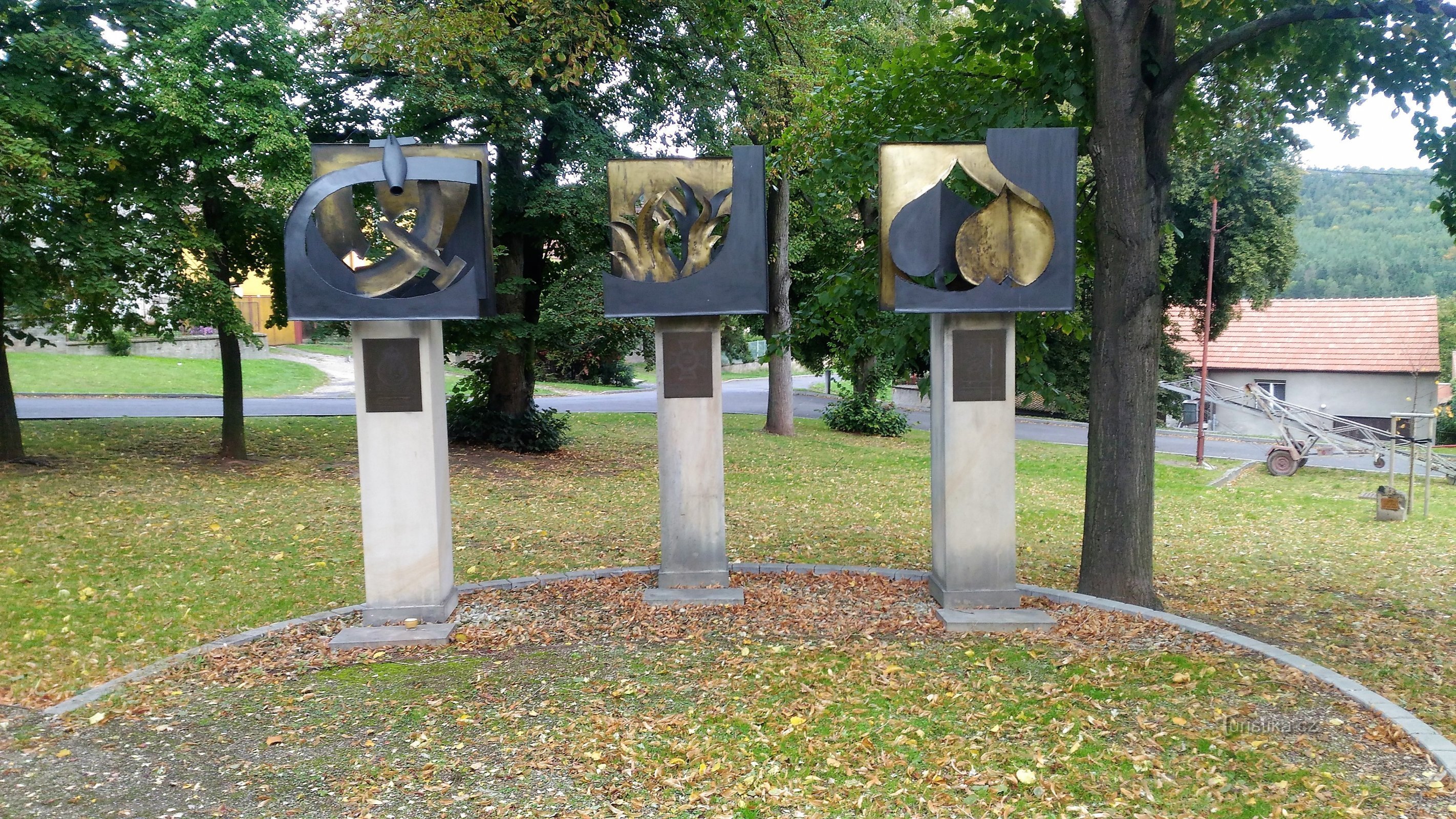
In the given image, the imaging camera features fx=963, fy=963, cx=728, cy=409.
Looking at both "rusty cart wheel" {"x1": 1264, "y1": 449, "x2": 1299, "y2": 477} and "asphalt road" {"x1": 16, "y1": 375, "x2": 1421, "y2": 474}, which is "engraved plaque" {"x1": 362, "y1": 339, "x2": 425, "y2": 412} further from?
"rusty cart wheel" {"x1": 1264, "y1": 449, "x2": 1299, "y2": 477}

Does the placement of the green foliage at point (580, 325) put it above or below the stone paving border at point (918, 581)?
above

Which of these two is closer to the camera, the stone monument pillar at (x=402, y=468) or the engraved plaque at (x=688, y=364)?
the stone monument pillar at (x=402, y=468)

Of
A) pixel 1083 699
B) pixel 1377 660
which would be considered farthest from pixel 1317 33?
pixel 1083 699

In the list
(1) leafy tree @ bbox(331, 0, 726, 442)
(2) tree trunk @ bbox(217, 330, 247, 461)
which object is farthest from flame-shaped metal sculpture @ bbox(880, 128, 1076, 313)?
(2) tree trunk @ bbox(217, 330, 247, 461)

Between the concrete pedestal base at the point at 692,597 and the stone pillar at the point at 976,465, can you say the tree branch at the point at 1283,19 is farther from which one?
the concrete pedestal base at the point at 692,597

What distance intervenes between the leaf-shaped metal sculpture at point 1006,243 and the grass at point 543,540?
11.1 feet

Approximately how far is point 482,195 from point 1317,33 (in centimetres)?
633

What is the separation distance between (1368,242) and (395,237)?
6158 centimetres

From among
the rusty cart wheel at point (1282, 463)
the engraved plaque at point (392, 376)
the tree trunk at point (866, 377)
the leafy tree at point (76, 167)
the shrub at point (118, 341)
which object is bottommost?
the rusty cart wheel at point (1282, 463)

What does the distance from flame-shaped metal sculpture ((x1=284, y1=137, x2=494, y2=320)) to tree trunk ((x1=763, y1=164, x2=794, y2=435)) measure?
429 inches

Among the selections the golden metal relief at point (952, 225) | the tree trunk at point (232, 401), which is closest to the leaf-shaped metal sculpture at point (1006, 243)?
the golden metal relief at point (952, 225)

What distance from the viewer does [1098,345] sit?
6957mm

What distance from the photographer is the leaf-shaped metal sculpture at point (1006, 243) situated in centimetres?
640

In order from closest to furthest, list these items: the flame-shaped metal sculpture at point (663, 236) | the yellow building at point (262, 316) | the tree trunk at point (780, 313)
→ the flame-shaped metal sculpture at point (663, 236) < the tree trunk at point (780, 313) < the yellow building at point (262, 316)
